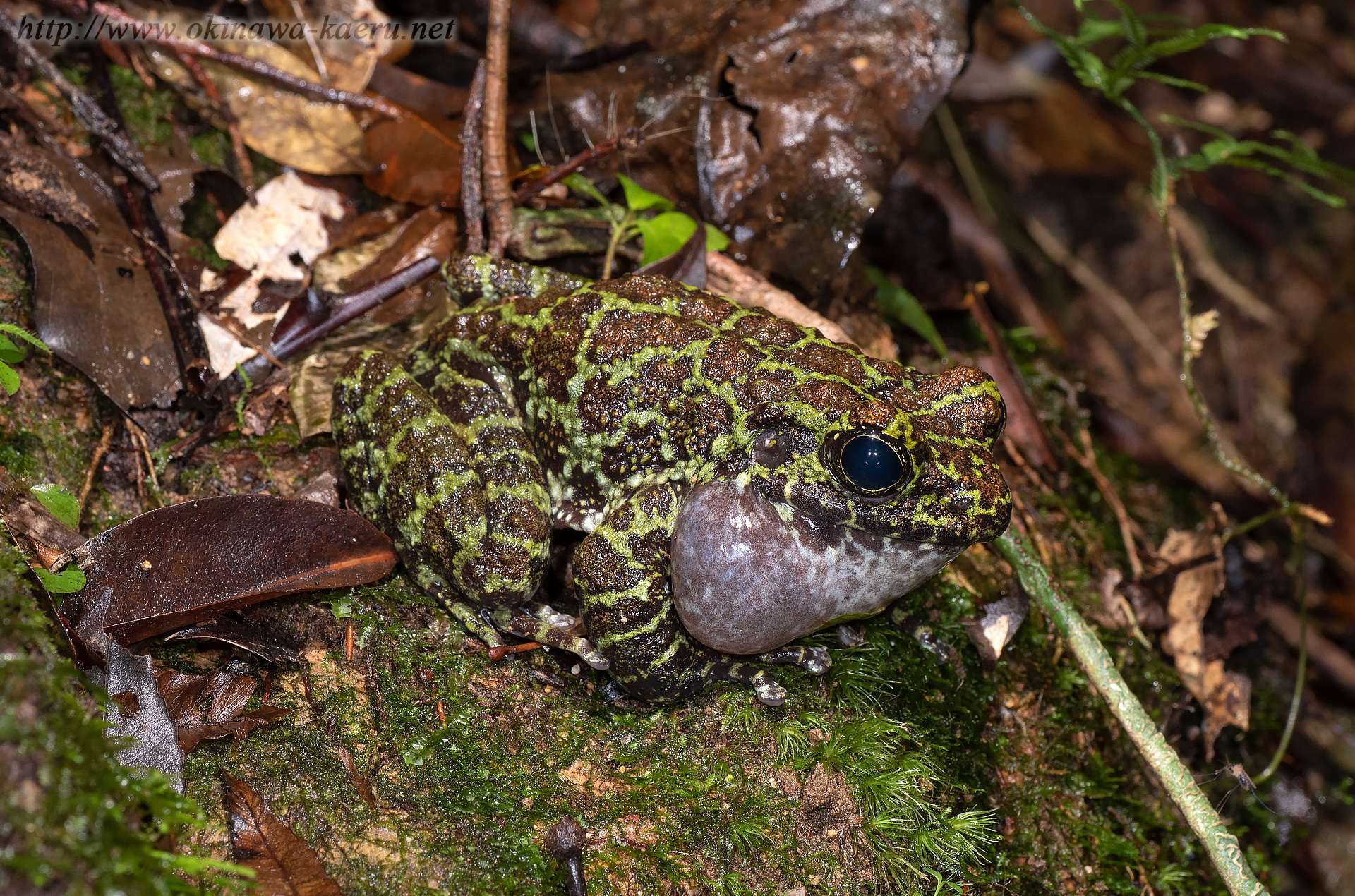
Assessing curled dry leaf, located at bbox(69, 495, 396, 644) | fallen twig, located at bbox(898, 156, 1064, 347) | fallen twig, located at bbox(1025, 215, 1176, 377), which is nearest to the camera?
curled dry leaf, located at bbox(69, 495, 396, 644)

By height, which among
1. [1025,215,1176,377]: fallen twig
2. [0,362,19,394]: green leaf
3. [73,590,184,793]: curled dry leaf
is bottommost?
[1025,215,1176,377]: fallen twig

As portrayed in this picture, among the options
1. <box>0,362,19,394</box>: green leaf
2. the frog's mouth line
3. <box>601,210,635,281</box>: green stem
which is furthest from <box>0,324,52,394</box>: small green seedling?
the frog's mouth line

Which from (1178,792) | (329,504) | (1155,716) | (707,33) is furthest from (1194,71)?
(329,504)

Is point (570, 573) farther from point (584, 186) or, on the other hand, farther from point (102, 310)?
point (102, 310)

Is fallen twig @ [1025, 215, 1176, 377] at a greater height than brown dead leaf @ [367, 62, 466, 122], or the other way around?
brown dead leaf @ [367, 62, 466, 122]

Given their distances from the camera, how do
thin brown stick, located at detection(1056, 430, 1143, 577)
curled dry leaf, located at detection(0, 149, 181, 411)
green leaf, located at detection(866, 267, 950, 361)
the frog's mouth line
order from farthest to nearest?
green leaf, located at detection(866, 267, 950, 361) → thin brown stick, located at detection(1056, 430, 1143, 577) → curled dry leaf, located at detection(0, 149, 181, 411) → the frog's mouth line

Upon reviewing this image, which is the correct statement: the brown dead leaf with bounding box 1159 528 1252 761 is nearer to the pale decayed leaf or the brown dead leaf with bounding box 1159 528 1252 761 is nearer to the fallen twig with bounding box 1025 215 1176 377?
the fallen twig with bounding box 1025 215 1176 377

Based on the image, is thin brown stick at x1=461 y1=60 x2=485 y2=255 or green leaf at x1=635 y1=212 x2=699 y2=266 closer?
thin brown stick at x1=461 y1=60 x2=485 y2=255
